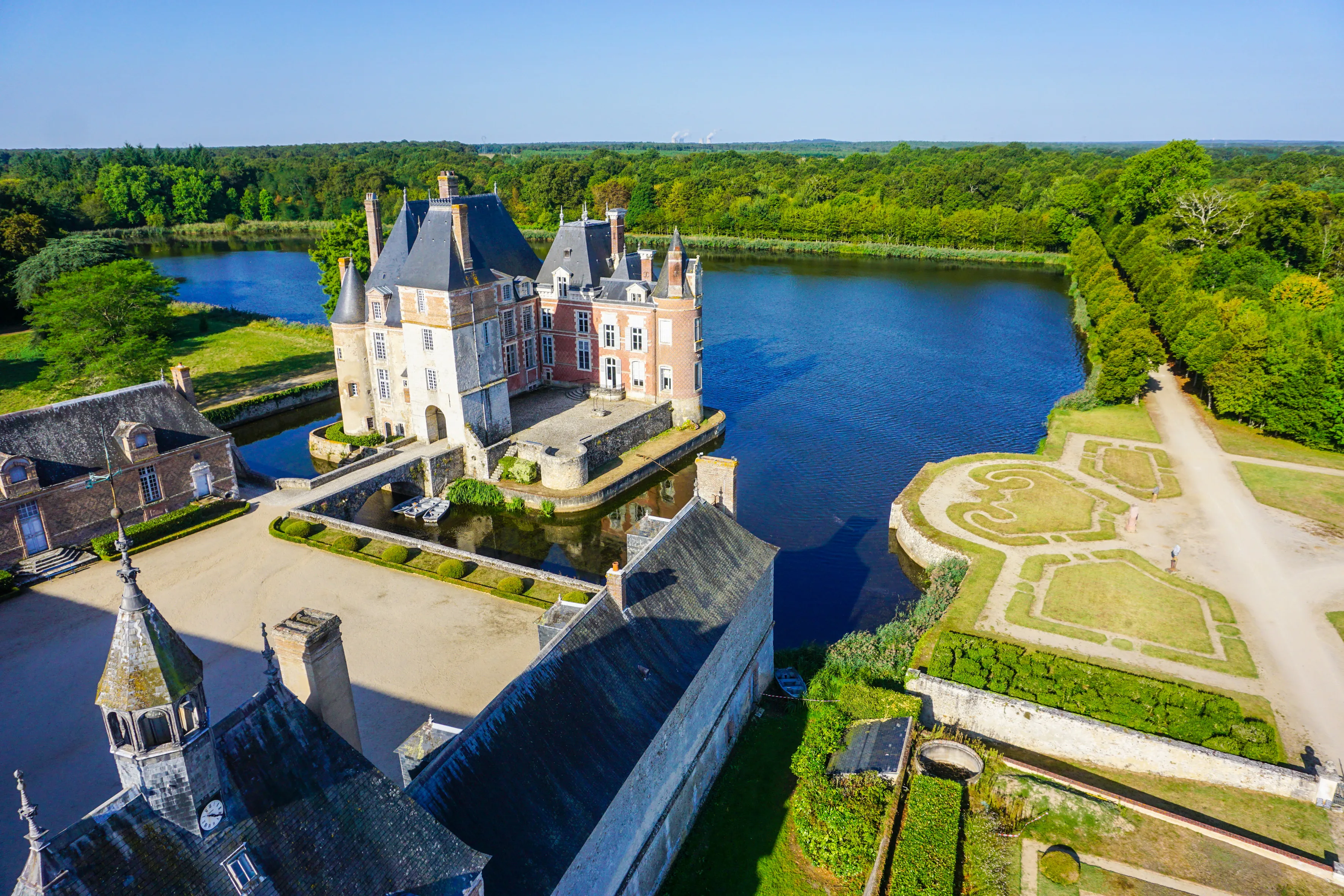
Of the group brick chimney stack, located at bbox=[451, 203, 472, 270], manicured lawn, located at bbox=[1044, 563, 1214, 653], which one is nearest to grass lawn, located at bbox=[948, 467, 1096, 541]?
manicured lawn, located at bbox=[1044, 563, 1214, 653]

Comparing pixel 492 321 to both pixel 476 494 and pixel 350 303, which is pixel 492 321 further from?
pixel 476 494

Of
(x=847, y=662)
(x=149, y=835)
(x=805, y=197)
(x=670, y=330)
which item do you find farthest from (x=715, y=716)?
(x=805, y=197)

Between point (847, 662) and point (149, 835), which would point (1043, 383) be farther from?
point (149, 835)

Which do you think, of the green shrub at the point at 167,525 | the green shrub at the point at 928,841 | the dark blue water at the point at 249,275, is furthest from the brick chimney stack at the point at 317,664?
the dark blue water at the point at 249,275

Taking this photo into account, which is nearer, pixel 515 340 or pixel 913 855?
pixel 913 855

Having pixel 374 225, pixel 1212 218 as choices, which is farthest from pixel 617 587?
pixel 1212 218

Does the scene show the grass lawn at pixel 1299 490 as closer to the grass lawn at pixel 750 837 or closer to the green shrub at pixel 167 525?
the grass lawn at pixel 750 837

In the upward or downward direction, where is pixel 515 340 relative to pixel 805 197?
downward
